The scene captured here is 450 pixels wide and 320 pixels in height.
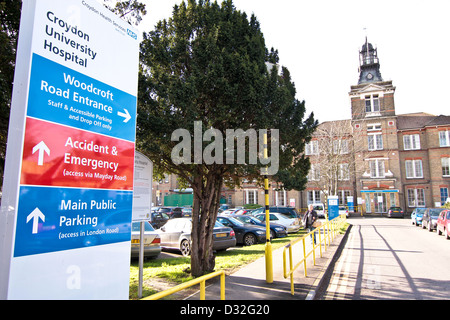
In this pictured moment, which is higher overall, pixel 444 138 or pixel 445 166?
pixel 444 138

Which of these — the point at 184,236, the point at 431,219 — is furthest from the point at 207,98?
the point at 431,219

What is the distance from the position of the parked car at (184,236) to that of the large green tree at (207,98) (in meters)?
3.57

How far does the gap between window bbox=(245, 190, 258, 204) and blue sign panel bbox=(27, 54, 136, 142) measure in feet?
142

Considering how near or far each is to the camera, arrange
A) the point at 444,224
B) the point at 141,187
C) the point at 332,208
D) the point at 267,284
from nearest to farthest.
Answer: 1. the point at 141,187
2. the point at 267,284
3. the point at 444,224
4. the point at 332,208

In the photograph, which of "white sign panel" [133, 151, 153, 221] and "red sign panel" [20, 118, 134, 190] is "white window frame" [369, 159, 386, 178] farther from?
"red sign panel" [20, 118, 134, 190]

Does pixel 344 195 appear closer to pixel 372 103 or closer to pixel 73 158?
pixel 372 103

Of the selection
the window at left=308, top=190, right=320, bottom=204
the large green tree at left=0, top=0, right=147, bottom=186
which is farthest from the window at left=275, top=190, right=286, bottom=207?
the large green tree at left=0, top=0, right=147, bottom=186

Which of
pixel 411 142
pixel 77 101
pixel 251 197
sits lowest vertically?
pixel 251 197

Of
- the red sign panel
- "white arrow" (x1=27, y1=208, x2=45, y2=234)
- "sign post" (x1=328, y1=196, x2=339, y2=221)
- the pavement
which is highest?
the red sign panel

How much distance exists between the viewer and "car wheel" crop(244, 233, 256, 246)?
1419 cm

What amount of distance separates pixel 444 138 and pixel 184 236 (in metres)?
43.0

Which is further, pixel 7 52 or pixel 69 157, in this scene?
pixel 7 52

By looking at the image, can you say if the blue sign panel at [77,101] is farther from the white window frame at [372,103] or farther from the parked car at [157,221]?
the white window frame at [372,103]

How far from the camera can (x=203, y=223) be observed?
777 centimetres
